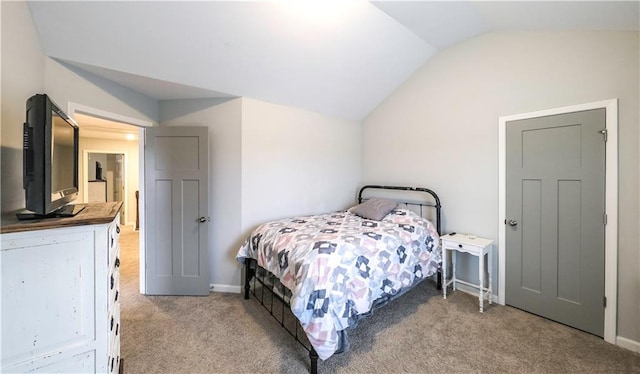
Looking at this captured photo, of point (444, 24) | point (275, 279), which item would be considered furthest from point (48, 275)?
point (444, 24)

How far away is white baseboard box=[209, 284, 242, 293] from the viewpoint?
10.5 feet

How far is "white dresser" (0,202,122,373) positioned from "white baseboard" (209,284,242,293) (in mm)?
1832

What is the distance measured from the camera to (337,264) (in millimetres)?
2020

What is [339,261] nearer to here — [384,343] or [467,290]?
[384,343]

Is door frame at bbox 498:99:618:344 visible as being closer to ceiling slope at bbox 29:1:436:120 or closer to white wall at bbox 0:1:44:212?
ceiling slope at bbox 29:1:436:120

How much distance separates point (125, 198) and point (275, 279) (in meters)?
6.34

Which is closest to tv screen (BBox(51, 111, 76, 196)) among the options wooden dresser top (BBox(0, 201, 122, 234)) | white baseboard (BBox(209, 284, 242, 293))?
wooden dresser top (BBox(0, 201, 122, 234))

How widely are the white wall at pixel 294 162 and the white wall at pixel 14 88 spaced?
5.70ft

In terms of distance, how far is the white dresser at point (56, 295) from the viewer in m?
1.10

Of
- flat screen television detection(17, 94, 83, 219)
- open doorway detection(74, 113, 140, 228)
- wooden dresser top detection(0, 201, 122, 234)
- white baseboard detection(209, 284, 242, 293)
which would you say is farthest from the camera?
open doorway detection(74, 113, 140, 228)

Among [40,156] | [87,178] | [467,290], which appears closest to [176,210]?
[40,156]

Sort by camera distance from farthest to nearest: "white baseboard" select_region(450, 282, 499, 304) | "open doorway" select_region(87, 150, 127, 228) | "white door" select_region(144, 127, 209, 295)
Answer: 1. "open doorway" select_region(87, 150, 127, 228)
2. "white door" select_region(144, 127, 209, 295)
3. "white baseboard" select_region(450, 282, 499, 304)

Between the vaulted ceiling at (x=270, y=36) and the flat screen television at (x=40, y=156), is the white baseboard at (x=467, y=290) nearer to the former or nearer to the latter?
the vaulted ceiling at (x=270, y=36)

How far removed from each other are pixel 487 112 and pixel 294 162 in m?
2.41
